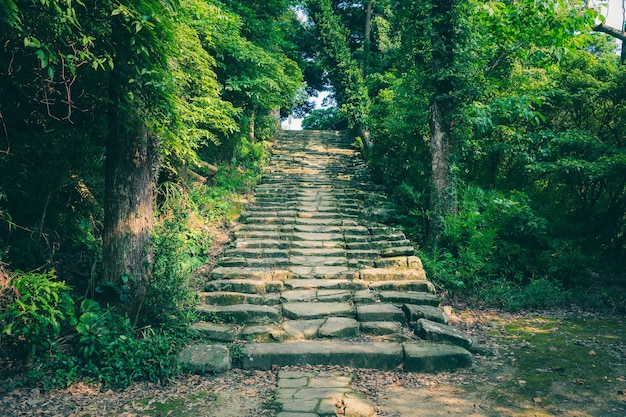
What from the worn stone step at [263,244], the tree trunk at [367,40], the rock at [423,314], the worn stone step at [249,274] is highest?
the tree trunk at [367,40]

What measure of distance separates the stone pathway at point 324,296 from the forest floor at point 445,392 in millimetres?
204

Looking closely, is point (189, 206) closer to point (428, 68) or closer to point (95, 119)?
point (95, 119)

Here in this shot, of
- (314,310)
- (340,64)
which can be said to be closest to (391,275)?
(314,310)

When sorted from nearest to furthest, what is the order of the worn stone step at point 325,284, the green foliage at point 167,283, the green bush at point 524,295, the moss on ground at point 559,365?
the moss on ground at point 559,365
the green foliage at point 167,283
the worn stone step at point 325,284
the green bush at point 524,295

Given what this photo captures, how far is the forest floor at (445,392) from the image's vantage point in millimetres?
3620

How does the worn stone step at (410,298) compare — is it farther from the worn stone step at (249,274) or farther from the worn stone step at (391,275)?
the worn stone step at (249,274)

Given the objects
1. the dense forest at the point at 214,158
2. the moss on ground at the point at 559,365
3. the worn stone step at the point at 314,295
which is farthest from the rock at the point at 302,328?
the moss on ground at the point at 559,365

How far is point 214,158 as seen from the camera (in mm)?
10734

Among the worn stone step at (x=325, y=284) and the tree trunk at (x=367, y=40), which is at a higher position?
the tree trunk at (x=367, y=40)

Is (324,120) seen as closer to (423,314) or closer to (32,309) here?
(423,314)

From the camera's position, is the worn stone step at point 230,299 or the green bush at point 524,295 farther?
the green bush at point 524,295

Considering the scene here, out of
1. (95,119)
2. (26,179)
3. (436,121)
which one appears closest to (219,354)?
(26,179)

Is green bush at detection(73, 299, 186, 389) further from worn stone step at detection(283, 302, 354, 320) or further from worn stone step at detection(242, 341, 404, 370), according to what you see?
worn stone step at detection(283, 302, 354, 320)

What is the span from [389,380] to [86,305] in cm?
333
